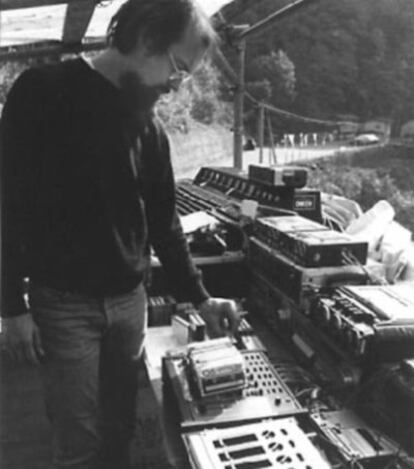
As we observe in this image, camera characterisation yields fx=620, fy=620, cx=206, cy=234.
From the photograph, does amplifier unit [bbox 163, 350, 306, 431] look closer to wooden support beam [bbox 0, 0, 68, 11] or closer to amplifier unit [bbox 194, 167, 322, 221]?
wooden support beam [bbox 0, 0, 68, 11]

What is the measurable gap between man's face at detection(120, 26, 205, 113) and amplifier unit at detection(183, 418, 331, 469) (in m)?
0.87

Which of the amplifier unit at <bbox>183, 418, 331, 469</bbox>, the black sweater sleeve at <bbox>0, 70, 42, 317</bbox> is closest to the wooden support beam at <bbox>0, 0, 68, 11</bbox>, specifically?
the black sweater sleeve at <bbox>0, 70, 42, 317</bbox>

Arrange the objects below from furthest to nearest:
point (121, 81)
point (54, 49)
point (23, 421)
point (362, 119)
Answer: point (362, 119), point (54, 49), point (23, 421), point (121, 81)

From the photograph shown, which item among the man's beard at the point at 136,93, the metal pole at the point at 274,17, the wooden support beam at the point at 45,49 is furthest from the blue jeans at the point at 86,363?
the wooden support beam at the point at 45,49

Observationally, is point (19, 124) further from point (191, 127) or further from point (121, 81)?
point (191, 127)

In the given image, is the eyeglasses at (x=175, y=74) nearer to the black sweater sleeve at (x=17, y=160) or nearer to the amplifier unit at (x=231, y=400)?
the black sweater sleeve at (x=17, y=160)

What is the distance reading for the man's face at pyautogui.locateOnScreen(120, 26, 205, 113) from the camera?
153 centimetres

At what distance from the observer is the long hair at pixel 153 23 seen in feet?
4.95

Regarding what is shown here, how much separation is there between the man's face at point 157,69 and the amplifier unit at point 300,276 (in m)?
0.87

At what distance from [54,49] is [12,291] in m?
3.83

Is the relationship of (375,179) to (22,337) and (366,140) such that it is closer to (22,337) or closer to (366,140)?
(366,140)

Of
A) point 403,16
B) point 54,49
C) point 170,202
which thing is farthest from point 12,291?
point 403,16

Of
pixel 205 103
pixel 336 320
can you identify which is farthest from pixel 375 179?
pixel 336 320

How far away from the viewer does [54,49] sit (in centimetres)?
492
